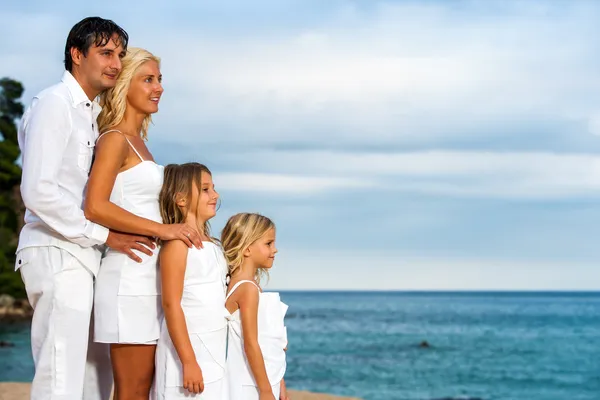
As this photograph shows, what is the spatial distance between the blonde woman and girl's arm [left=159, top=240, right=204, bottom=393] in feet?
0.24

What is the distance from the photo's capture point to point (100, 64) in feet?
13.0

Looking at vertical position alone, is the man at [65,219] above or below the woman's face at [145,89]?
below

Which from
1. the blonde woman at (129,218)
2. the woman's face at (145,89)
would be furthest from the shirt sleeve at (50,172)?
the woman's face at (145,89)

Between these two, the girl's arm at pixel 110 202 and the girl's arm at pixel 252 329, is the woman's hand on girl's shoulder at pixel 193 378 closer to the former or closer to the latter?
the girl's arm at pixel 252 329

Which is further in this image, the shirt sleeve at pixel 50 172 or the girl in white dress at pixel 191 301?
the girl in white dress at pixel 191 301

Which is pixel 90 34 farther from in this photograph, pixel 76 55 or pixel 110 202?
pixel 110 202

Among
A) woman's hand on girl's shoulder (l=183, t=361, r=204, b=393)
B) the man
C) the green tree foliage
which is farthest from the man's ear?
the green tree foliage

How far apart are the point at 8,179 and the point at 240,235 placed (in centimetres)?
3738

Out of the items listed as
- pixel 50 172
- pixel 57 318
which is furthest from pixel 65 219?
pixel 57 318

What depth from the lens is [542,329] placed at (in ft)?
166

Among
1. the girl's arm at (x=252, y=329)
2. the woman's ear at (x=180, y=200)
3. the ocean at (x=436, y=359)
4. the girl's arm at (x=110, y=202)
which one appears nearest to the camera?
the girl's arm at (x=110, y=202)

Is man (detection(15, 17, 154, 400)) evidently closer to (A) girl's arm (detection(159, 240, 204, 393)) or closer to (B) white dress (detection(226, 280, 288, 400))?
(A) girl's arm (detection(159, 240, 204, 393))

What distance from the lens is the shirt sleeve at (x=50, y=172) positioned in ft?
12.3

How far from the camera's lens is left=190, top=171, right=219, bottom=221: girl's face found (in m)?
4.23
